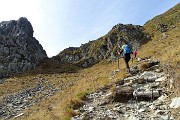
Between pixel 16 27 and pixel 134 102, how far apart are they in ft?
270

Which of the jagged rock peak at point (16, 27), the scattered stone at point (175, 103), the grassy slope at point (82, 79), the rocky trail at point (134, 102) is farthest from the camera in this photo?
the jagged rock peak at point (16, 27)

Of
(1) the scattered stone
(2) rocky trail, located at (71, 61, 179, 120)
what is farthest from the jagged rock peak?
(1) the scattered stone

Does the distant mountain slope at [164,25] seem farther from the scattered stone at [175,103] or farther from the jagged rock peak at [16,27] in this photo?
the scattered stone at [175,103]

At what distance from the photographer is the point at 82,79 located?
33281 mm

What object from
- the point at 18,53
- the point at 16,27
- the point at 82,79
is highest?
the point at 16,27

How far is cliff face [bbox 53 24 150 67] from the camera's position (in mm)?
69062

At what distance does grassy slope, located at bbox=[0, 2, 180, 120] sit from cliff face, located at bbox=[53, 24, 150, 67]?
3757 millimetres

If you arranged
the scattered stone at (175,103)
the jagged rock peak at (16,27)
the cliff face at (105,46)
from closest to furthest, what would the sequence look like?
the scattered stone at (175,103), the cliff face at (105,46), the jagged rock peak at (16,27)

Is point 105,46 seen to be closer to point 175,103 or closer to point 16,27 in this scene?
point 16,27

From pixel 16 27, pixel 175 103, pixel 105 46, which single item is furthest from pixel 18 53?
pixel 175 103

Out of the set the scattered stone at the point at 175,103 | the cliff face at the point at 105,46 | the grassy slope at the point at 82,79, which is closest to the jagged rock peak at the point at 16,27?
the cliff face at the point at 105,46

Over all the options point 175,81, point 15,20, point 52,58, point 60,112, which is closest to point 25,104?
point 60,112

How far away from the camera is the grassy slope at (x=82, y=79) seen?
14.9m

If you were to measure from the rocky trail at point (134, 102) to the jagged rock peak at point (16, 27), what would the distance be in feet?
244
